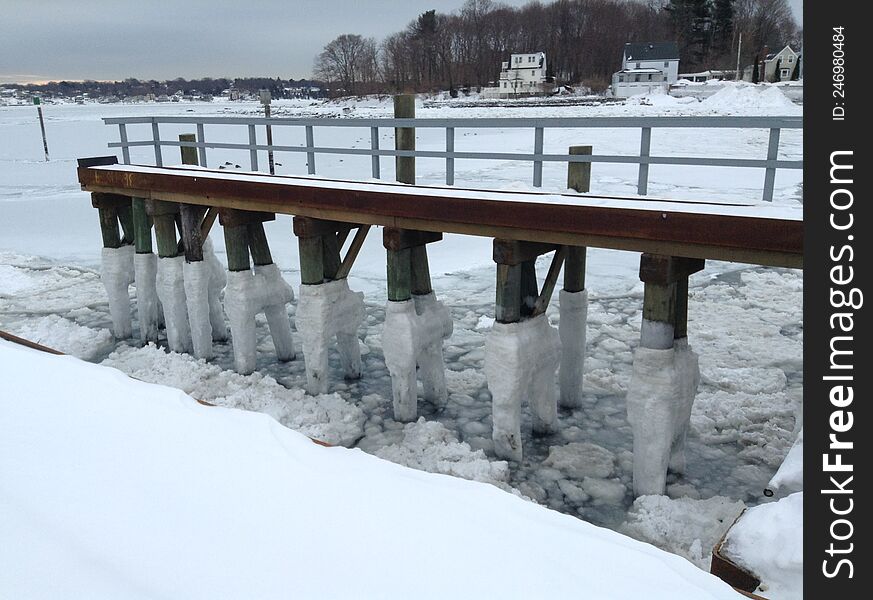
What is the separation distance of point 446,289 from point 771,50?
80.9m

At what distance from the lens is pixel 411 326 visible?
7.45 meters

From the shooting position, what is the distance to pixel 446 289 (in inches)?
500

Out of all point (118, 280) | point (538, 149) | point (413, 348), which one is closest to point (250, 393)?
point (413, 348)

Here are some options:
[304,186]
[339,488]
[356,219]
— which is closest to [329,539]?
[339,488]

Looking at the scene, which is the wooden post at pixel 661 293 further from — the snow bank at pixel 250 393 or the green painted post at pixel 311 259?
the green painted post at pixel 311 259

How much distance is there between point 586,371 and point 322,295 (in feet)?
10.9

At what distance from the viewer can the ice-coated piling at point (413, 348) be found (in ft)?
24.5

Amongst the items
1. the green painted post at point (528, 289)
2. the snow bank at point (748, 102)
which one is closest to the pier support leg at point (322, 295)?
the green painted post at point (528, 289)

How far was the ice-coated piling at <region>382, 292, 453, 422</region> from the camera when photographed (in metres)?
7.47

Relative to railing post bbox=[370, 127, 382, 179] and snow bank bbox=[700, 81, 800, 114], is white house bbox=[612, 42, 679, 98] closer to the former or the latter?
snow bank bbox=[700, 81, 800, 114]

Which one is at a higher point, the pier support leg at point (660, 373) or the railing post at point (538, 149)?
the railing post at point (538, 149)

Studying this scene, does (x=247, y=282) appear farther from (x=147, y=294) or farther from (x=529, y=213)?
(x=529, y=213)

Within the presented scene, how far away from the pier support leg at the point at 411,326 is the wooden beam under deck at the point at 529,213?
42 centimetres

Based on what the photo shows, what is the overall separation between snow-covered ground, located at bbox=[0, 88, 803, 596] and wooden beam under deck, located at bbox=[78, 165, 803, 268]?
A: 0.64 m
